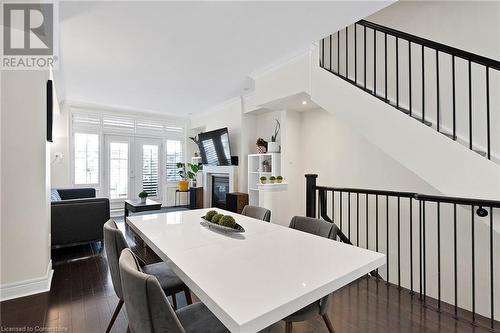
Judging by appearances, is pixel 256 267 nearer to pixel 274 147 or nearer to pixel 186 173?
pixel 274 147

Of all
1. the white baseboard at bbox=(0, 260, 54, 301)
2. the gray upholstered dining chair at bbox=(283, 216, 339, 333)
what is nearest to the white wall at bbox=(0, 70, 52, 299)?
the white baseboard at bbox=(0, 260, 54, 301)

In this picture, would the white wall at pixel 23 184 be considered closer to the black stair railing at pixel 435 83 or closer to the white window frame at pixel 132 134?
the black stair railing at pixel 435 83

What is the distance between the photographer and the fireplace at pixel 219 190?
620 centimetres

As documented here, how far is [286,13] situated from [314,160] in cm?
256

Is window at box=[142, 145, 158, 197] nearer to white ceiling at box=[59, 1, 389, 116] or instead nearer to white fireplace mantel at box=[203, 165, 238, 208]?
white fireplace mantel at box=[203, 165, 238, 208]

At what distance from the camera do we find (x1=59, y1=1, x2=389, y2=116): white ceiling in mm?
2414

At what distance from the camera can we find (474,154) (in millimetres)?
2111

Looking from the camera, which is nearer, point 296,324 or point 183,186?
point 296,324

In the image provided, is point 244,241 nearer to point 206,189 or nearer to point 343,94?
point 343,94

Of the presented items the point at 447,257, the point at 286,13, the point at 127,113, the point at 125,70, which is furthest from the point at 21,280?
the point at 127,113

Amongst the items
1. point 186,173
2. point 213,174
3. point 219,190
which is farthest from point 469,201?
point 186,173

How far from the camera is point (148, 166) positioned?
700 cm

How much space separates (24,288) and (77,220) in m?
1.18

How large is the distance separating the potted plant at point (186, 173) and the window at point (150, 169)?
2.27 ft
